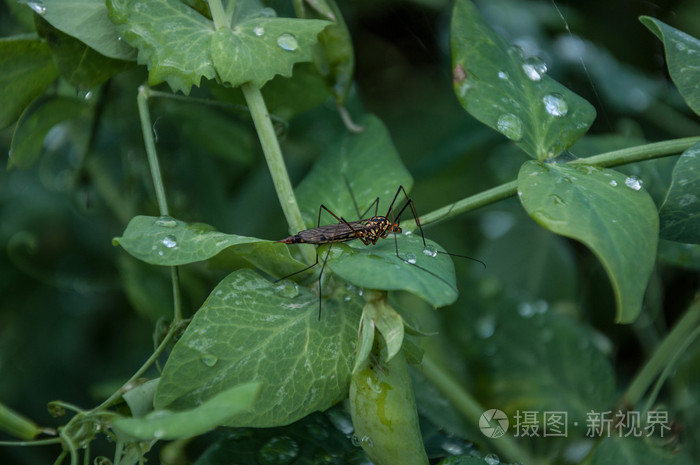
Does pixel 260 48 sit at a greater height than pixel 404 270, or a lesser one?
greater

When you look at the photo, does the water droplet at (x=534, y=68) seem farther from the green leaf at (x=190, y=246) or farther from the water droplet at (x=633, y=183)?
the green leaf at (x=190, y=246)

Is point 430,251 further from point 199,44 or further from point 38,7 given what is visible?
point 38,7

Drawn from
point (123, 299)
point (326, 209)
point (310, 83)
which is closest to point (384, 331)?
point (326, 209)

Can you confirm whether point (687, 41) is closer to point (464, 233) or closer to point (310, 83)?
point (310, 83)

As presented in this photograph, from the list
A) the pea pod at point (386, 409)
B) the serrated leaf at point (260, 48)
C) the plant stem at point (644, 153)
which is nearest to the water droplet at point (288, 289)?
the pea pod at point (386, 409)

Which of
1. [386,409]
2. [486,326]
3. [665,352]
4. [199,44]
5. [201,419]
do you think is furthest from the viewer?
[486,326]

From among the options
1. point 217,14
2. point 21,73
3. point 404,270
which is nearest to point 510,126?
point 404,270
